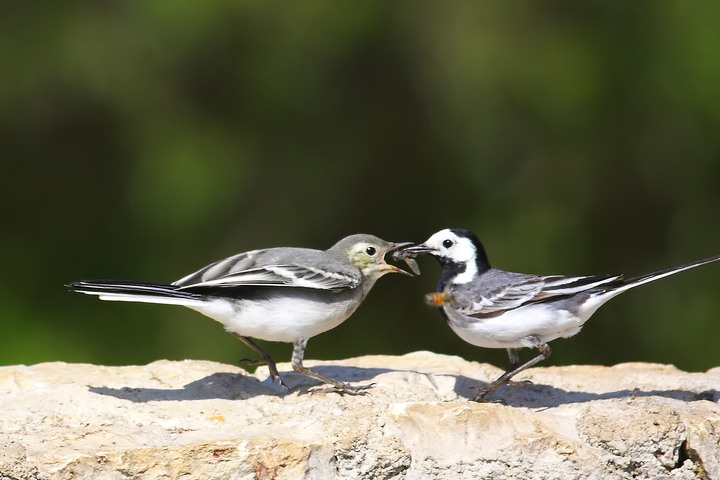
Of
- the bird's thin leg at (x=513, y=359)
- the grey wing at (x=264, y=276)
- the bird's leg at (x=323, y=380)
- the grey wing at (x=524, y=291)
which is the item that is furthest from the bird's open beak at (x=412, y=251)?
the bird's leg at (x=323, y=380)

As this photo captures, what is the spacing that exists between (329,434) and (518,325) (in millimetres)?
1440

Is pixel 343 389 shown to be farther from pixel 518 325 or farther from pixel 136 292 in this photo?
pixel 136 292

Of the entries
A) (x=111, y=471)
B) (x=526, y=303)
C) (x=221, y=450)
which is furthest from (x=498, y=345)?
(x=111, y=471)

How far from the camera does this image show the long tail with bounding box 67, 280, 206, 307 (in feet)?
17.2

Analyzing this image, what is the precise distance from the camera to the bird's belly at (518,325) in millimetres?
5477

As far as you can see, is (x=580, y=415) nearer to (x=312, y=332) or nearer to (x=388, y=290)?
(x=312, y=332)

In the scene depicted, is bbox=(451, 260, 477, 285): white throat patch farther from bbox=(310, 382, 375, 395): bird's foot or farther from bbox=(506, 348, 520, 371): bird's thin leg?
bbox=(310, 382, 375, 395): bird's foot

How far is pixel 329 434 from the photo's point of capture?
461 cm

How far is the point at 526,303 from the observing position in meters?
5.54

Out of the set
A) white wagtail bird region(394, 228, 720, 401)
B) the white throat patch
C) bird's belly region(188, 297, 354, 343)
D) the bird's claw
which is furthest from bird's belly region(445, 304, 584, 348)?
bird's belly region(188, 297, 354, 343)

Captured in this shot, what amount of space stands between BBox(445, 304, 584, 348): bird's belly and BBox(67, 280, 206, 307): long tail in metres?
1.60

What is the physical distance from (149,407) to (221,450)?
97 centimetres

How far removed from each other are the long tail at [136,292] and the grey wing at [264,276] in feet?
0.24

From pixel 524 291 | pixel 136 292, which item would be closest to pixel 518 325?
pixel 524 291
